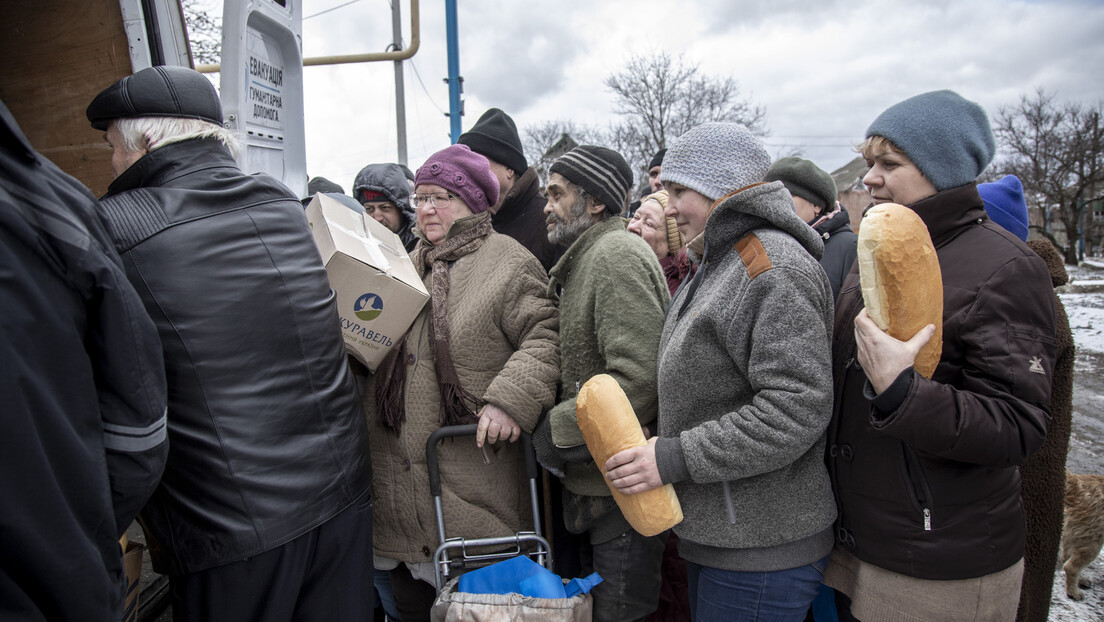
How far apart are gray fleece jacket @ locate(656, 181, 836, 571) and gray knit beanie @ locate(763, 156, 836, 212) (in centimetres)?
195

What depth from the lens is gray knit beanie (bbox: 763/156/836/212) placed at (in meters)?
3.63

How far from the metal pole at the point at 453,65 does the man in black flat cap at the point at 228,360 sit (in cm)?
906

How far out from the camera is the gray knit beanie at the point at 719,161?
6.23 feet

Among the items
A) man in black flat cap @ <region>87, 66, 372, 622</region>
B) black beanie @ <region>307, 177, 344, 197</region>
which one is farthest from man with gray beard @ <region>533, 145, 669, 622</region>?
black beanie @ <region>307, 177, 344, 197</region>

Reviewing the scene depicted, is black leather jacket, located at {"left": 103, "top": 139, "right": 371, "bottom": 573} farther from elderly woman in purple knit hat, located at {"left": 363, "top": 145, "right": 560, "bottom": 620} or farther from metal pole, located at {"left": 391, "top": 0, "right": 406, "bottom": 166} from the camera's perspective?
metal pole, located at {"left": 391, "top": 0, "right": 406, "bottom": 166}

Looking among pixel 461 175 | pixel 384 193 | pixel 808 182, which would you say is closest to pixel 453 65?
pixel 384 193

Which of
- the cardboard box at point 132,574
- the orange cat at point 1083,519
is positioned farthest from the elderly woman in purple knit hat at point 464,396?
the orange cat at point 1083,519

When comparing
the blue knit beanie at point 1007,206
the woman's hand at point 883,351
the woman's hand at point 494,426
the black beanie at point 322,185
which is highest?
the blue knit beanie at point 1007,206

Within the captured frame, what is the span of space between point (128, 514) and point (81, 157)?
2.52 m

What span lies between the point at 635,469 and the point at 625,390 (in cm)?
37

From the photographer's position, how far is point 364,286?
2.33 m

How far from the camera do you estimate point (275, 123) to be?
3.16 meters

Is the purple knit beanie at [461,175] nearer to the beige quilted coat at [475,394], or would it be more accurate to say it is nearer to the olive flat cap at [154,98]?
the beige quilted coat at [475,394]

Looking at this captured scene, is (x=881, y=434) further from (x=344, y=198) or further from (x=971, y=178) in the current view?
(x=344, y=198)
